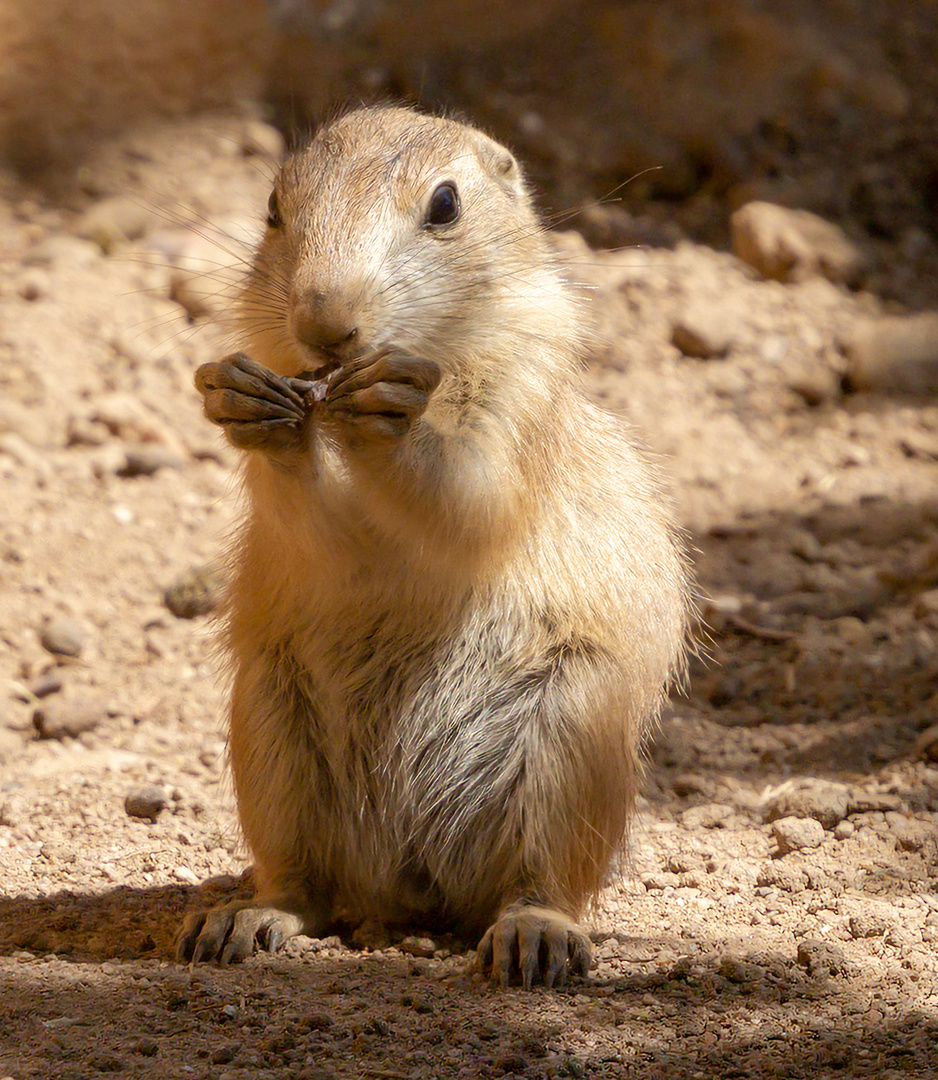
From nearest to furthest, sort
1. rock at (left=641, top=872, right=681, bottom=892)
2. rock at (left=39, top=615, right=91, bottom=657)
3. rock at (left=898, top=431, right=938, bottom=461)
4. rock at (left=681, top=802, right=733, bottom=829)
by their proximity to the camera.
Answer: rock at (left=641, top=872, right=681, bottom=892) < rock at (left=681, top=802, right=733, bottom=829) < rock at (left=39, top=615, right=91, bottom=657) < rock at (left=898, top=431, right=938, bottom=461)

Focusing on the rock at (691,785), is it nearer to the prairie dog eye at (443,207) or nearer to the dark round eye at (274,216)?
the prairie dog eye at (443,207)

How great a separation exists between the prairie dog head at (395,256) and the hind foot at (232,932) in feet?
4.93

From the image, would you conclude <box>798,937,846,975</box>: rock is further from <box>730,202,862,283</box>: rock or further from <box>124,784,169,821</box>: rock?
<box>730,202,862,283</box>: rock

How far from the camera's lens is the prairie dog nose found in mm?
3547

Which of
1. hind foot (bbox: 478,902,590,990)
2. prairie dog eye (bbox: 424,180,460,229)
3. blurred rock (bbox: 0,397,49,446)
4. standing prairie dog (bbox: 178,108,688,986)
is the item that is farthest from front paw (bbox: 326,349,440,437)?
blurred rock (bbox: 0,397,49,446)

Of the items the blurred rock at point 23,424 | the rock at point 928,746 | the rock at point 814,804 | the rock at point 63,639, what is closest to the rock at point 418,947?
the rock at point 814,804

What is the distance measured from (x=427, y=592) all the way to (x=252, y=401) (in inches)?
29.9

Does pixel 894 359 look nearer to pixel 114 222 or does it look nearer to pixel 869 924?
pixel 114 222

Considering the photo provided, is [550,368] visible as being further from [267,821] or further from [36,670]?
[36,670]

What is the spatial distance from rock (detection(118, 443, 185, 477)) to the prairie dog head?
287 centimetres

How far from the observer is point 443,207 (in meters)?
4.14

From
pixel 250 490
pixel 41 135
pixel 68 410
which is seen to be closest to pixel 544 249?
pixel 250 490

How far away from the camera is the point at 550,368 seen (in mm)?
4102

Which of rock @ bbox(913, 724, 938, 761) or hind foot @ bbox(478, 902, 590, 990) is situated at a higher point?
rock @ bbox(913, 724, 938, 761)
